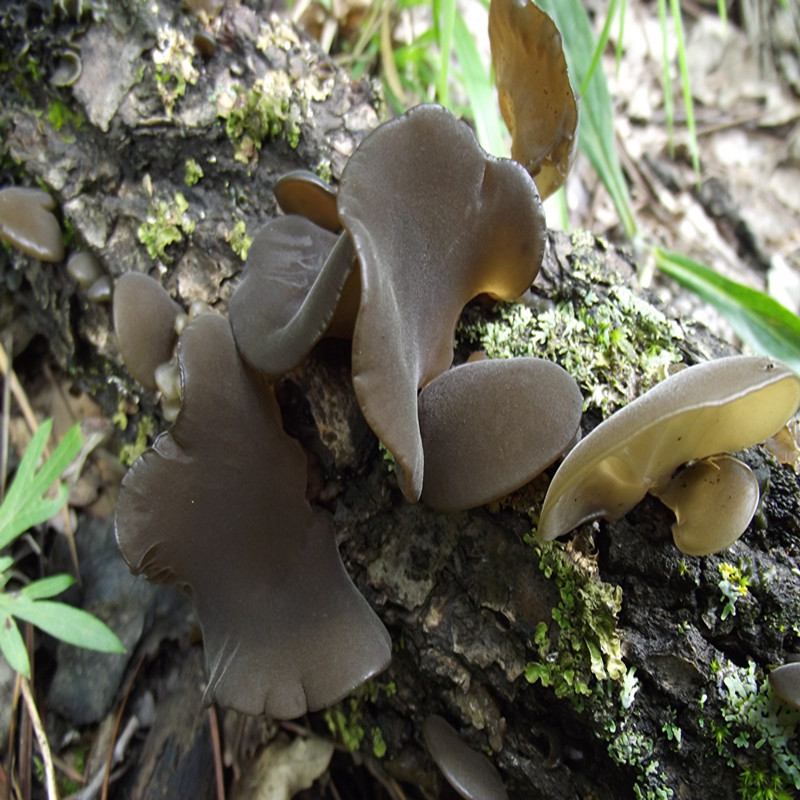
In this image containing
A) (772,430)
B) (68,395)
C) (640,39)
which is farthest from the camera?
(640,39)

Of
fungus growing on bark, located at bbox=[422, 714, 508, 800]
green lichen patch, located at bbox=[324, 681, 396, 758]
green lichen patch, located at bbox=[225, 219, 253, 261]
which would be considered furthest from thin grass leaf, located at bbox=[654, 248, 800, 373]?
green lichen patch, located at bbox=[225, 219, 253, 261]

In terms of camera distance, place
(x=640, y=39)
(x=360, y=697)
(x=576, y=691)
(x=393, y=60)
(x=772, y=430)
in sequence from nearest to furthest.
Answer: (x=772, y=430), (x=576, y=691), (x=360, y=697), (x=393, y=60), (x=640, y=39)

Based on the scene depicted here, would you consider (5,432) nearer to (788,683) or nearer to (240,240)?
(240,240)

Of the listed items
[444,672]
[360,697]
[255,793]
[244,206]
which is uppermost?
[244,206]

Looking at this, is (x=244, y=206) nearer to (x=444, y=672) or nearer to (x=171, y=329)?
(x=171, y=329)

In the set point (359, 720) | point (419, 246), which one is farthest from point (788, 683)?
point (419, 246)

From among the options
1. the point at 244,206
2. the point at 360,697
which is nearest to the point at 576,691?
the point at 360,697

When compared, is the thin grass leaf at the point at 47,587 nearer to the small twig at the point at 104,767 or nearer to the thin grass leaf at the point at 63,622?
the thin grass leaf at the point at 63,622
